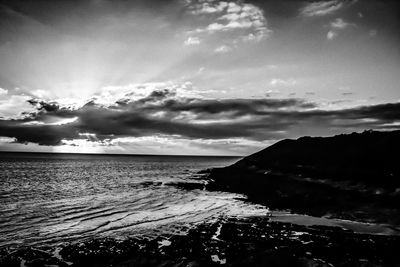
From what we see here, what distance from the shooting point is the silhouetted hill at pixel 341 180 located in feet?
86.1

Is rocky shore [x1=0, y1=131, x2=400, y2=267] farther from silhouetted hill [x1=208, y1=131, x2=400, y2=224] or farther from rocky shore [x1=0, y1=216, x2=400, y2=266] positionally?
silhouetted hill [x1=208, y1=131, x2=400, y2=224]

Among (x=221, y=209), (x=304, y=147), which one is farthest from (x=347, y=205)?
(x=304, y=147)

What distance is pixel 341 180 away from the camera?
3981cm

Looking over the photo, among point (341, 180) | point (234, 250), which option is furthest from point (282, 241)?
point (341, 180)

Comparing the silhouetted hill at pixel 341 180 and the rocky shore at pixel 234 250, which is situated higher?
the silhouetted hill at pixel 341 180

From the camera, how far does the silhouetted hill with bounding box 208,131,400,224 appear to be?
2623 centimetres

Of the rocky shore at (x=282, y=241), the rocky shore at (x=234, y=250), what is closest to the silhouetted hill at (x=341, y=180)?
the rocky shore at (x=282, y=241)

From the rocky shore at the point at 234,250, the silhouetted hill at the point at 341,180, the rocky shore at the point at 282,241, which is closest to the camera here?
the rocky shore at the point at 234,250

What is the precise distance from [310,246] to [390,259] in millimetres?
3776

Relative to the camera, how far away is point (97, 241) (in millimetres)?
18047

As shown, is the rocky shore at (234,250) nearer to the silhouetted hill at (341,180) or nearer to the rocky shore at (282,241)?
the rocky shore at (282,241)

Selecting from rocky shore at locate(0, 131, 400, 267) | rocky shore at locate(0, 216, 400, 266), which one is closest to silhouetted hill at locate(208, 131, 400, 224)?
rocky shore at locate(0, 131, 400, 267)

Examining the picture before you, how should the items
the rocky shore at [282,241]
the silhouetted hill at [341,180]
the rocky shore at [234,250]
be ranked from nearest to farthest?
the rocky shore at [234,250], the rocky shore at [282,241], the silhouetted hill at [341,180]

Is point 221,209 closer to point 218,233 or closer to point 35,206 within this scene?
point 218,233
